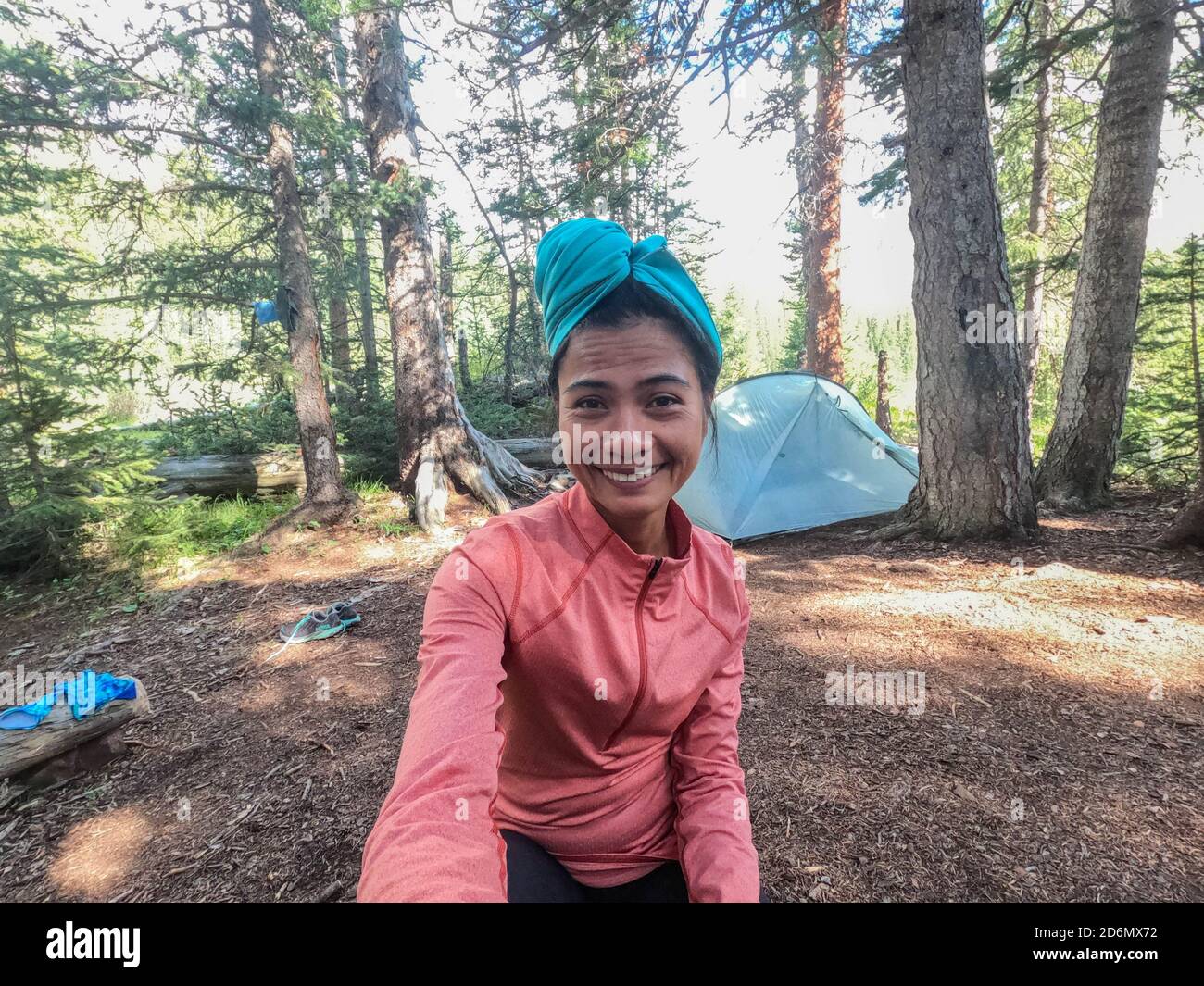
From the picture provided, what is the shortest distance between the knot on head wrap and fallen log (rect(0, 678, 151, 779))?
4023 millimetres

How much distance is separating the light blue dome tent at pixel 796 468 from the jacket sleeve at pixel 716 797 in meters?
5.71

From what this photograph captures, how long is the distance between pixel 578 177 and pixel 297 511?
637cm

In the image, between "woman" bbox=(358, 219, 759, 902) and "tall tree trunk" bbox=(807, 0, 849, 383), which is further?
"tall tree trunk" bbox=(807, 0, 849, 383)

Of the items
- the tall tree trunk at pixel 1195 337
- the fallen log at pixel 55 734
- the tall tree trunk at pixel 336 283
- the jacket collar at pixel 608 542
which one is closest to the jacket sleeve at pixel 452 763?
the jacket collar at pixel 608 542

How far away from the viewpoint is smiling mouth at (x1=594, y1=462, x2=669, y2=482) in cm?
142

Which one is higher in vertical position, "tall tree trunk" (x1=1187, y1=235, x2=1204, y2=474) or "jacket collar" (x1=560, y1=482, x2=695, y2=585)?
"tall tree trunk" (x1=1187, y1=235, x2=1204, y2=474)

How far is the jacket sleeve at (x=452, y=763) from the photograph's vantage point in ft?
3.33

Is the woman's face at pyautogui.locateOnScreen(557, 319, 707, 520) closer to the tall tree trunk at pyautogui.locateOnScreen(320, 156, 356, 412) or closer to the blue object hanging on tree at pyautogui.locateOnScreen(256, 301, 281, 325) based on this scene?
the blue object hanging on tree at pyautogui.locateOnScreen(256, 301, 281, 325)

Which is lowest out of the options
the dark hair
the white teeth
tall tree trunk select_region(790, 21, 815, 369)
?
the white teeth

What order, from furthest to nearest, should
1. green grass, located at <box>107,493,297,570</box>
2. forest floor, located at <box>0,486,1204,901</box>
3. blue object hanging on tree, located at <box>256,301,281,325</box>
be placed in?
1. blue object hanging on tree, located at <box>256,301,281,325</box>
2. green grass, located at <box>107,493,297,570</box>
3. forest floor, located at <box>0,486,1204,901</box>

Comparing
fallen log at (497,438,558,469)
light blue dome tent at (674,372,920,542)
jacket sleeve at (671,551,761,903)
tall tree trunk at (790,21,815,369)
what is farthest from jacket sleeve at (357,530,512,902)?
fallen log at (497,438,558,469)

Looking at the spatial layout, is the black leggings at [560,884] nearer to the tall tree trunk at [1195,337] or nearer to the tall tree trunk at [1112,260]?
the tall tree trunk at [1195,337]

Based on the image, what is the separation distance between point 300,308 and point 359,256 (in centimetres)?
800

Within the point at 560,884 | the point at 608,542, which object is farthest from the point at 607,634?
the point at 560,884
